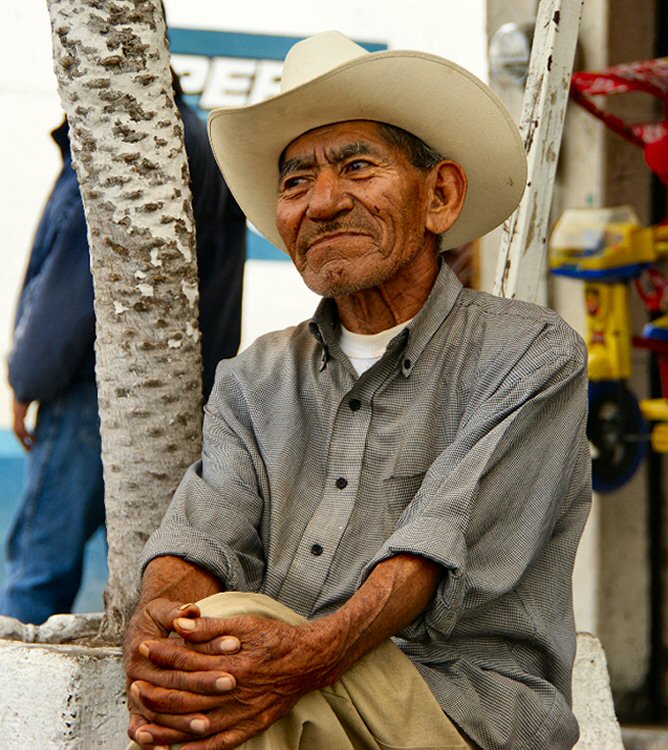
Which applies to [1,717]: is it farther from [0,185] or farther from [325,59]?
[0,185]

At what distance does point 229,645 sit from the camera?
77.2 inches

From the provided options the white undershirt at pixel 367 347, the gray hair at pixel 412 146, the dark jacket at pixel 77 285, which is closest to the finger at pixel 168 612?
the white undershirt at pixel 367 347

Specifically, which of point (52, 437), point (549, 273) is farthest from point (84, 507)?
point (549, 273)

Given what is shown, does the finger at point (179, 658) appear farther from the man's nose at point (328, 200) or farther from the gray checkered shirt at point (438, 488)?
the man's nose at point (328, 200)

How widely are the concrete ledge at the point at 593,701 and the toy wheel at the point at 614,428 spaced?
196 cm

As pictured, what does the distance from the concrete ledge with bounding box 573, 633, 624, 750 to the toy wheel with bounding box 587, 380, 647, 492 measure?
77.2 inches

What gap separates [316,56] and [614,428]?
2581 millimetres

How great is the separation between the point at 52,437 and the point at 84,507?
0.78ft

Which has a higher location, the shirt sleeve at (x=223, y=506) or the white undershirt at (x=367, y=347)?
the white undershirt at (x=367, y=347)

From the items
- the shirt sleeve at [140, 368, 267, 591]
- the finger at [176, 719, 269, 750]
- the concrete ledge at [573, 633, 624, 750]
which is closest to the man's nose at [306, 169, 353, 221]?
the shirt sleeve at [140, 368, 267, 591]

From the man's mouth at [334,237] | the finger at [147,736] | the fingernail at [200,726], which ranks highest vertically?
the man's mouth at [334,237]

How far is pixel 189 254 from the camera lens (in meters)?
2.88

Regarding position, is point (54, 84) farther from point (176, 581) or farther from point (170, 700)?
point (170, 700)

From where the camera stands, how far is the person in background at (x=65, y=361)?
3.75 meters
